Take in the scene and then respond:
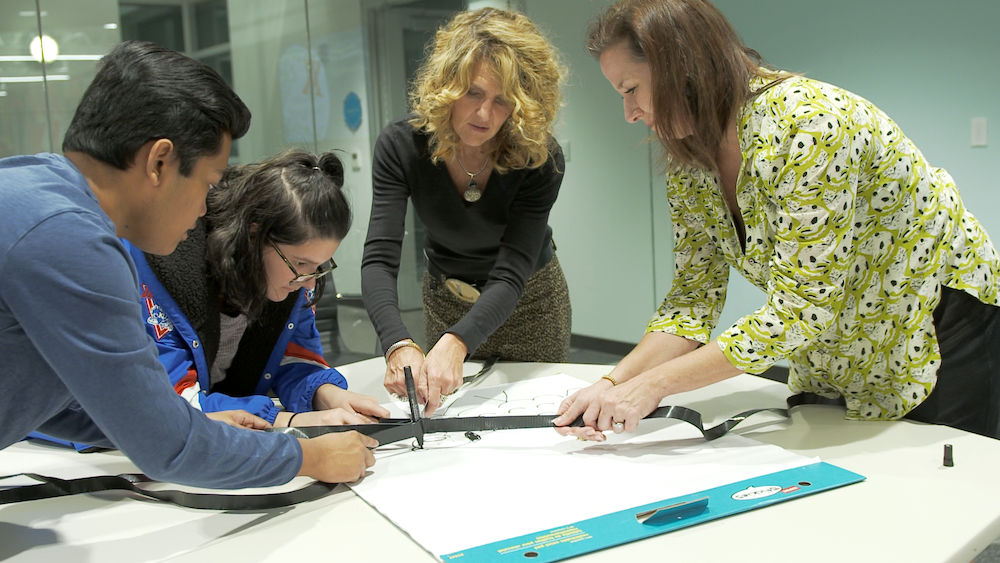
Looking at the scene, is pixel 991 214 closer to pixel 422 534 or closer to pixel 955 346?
pixel 955 346

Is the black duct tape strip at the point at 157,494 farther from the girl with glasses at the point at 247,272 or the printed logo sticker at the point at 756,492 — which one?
the printed logo sticker at the point at 756,492

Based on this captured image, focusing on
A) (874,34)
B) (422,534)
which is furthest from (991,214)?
(422,534)

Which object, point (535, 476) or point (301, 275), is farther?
point (301, 275)

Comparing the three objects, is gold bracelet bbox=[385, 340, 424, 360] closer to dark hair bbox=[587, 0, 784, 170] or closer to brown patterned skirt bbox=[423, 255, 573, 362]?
brown patterned skirt bbox=[423, 255, 573, 362]

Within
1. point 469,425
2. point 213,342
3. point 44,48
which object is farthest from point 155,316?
point 44,48

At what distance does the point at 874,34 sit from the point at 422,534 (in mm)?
3417

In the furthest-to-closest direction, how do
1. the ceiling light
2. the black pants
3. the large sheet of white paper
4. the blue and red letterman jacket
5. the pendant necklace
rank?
the ceiling light
the pendant necklace
the blue and red letterman jacket
the black pants
the large sheet of white paper

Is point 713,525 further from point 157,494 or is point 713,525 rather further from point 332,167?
point 332,167

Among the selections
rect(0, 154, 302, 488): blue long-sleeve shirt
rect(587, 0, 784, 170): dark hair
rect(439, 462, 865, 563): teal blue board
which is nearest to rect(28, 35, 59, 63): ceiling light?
rect(0, 154, 302, 488): blue long-sleeve shirt

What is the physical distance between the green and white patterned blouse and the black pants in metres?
0.03

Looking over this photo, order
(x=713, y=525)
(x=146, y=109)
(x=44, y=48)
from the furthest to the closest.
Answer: (x=44, y=48) → (x=713, y=525) → (x=146, y=109)

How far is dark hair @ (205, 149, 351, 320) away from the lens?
1.55m

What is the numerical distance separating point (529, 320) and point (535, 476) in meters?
0.97

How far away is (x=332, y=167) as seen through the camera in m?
1.68
